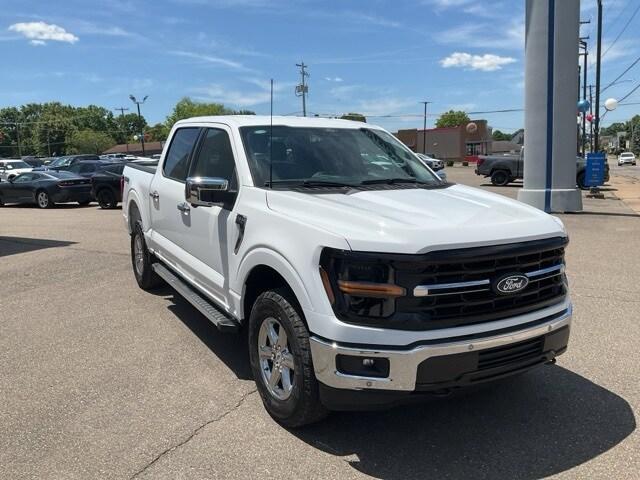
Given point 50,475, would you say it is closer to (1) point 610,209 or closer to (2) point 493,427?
(2) point 493,427

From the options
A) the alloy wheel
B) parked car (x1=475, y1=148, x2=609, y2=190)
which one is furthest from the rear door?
parked car (x1=475, y1=148, x2=609, y2=190)

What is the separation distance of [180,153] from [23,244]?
6934 millimetres

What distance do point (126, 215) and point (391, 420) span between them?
4.88 m

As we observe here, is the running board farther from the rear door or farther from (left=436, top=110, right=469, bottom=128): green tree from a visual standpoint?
(left=436, top=110, right=469, bottom=128): green tree

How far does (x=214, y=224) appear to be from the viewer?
4.34m

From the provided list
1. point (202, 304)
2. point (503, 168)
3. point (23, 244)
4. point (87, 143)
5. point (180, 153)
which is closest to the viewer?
point (202, 304)

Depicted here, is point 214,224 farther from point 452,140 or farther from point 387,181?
point 452,140

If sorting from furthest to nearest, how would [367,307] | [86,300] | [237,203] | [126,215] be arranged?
[126,215], [86,300], [237,203], [367,307]

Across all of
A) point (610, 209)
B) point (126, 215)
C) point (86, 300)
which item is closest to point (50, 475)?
point (86, 300)

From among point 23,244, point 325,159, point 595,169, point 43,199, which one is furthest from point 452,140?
point 325,159

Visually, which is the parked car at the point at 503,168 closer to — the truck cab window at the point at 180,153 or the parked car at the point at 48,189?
the parked car at the point at 48,189

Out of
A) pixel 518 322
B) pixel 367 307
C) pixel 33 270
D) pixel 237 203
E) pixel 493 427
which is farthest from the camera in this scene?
pixel 33 270

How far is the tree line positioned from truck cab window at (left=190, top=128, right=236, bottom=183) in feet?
320

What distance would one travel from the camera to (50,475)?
311 centimetres
